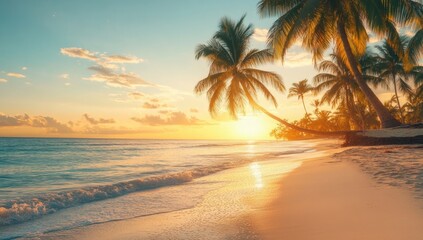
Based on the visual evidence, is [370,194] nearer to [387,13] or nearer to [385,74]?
[387,13]

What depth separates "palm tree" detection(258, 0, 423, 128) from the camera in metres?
12.9

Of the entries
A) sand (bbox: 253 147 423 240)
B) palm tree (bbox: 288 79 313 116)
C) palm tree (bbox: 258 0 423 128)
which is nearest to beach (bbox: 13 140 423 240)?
sand (bbox: 253 147 423 240)

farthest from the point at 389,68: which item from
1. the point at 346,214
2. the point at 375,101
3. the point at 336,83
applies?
the point at 346,214

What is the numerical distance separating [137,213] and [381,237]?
13.5 ft

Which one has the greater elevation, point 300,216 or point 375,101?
point 375,101

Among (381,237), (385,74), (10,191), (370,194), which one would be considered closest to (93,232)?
(381,237)

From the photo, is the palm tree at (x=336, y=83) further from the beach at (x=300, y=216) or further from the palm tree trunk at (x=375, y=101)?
the beach at (x=300, y=216)

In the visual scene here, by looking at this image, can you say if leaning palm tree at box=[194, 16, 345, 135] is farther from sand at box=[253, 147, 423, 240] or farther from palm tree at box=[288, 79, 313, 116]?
palm tree at box=[288, 79, 313, 116]

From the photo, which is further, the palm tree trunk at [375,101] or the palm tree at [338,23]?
the palm tree trunk at [375,101]

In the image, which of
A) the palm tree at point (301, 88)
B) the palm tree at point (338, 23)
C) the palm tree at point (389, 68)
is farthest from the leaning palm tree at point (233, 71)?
the palm tree at point (301, 88)

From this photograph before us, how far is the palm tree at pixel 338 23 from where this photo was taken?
42.4 ft

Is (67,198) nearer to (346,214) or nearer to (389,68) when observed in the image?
(346,214)

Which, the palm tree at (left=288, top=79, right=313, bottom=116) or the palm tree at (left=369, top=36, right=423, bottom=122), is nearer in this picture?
the palm tree at (left=369, top=36, right=423, bottom=122)

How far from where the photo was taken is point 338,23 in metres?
15.5
